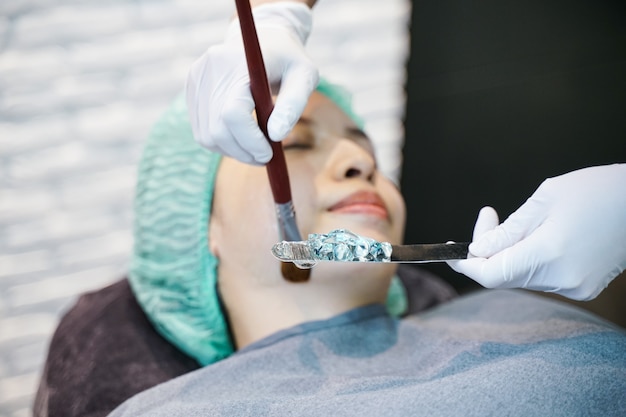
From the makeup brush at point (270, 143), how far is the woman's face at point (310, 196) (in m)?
0.05

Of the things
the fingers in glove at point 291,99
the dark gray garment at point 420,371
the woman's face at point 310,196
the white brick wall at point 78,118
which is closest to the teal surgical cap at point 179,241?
the woman's face at point 310,196

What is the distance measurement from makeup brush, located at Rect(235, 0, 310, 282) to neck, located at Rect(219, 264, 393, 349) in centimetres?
4

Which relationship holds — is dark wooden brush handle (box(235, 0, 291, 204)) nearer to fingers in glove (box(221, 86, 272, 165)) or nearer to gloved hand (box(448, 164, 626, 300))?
fingers in glove (box(221, 86, 272, 165))

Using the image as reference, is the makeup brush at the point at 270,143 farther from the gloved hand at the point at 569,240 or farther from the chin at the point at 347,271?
the gloved hand at the point at 569,240

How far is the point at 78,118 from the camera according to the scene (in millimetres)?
1604

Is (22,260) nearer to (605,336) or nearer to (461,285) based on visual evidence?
(461,285)

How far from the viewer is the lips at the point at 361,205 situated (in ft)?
3.36

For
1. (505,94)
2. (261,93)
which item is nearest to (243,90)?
(261,93)

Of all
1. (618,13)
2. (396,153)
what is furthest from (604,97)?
(396,153)

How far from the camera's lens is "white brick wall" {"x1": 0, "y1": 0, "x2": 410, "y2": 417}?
154cm

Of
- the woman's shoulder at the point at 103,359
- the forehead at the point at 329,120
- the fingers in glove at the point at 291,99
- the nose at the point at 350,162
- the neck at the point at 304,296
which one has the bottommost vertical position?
the woman's shoulder at the point at 103,359

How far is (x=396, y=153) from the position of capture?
6.04 feet

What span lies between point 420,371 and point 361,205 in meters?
0.27

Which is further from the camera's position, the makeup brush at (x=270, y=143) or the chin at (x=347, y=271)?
the chin at (x=347, y=271)
